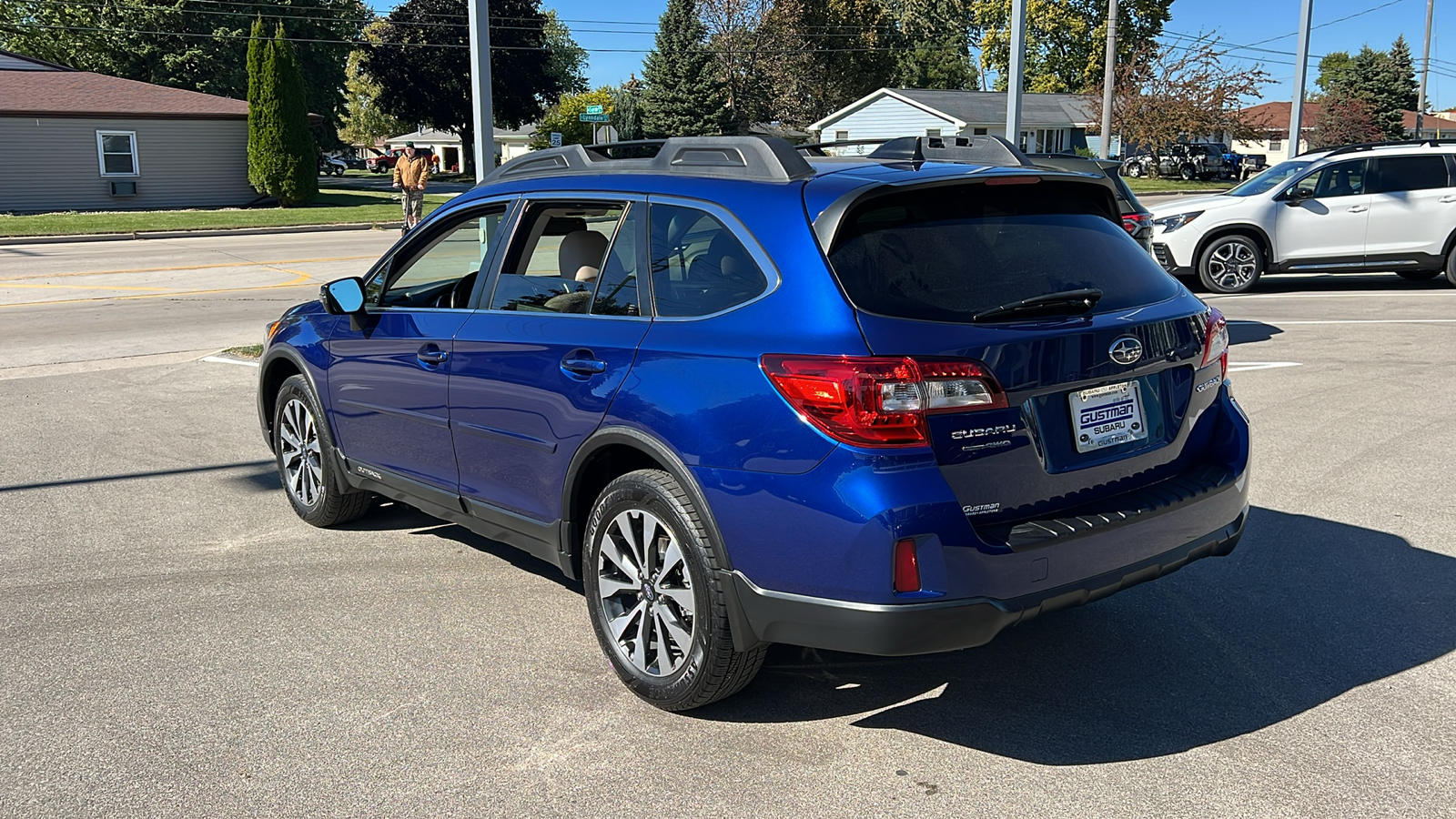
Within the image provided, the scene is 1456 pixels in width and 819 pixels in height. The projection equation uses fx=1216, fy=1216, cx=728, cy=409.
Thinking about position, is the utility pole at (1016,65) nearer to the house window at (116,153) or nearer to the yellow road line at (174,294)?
the yellow road line at (174,294)

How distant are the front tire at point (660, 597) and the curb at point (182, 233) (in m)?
28.1

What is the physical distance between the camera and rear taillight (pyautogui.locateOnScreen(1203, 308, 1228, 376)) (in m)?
4.21

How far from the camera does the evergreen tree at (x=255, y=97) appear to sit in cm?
3697

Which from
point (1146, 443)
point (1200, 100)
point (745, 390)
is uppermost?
point (1200, 100)

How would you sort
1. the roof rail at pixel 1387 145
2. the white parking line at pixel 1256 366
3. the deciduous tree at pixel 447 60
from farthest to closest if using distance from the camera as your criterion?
the deciduous tree at pixel 447 60, the roof rail at pixel 1387 145, the white parking line at pixel 1256 366

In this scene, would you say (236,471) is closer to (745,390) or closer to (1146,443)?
(745,390)

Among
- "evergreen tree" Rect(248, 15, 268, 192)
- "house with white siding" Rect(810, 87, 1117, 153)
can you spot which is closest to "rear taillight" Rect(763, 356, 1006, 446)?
"evergreen tree" Rect(248, 15, 268, 192)

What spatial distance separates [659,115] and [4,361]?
189 feet

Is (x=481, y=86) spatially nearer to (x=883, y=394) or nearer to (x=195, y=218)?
(x=883, y=394)

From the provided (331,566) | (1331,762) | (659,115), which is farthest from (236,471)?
(659,115)

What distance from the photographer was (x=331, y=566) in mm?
5512

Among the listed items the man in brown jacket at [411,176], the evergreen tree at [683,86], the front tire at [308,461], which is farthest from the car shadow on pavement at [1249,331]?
the evergreen tree at [683,86]

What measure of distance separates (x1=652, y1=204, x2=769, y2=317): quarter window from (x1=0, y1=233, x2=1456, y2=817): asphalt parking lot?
134 cm

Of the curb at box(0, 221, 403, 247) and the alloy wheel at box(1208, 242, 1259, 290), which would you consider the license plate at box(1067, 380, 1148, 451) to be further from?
the curb at box(0, 221, 403, 247)
